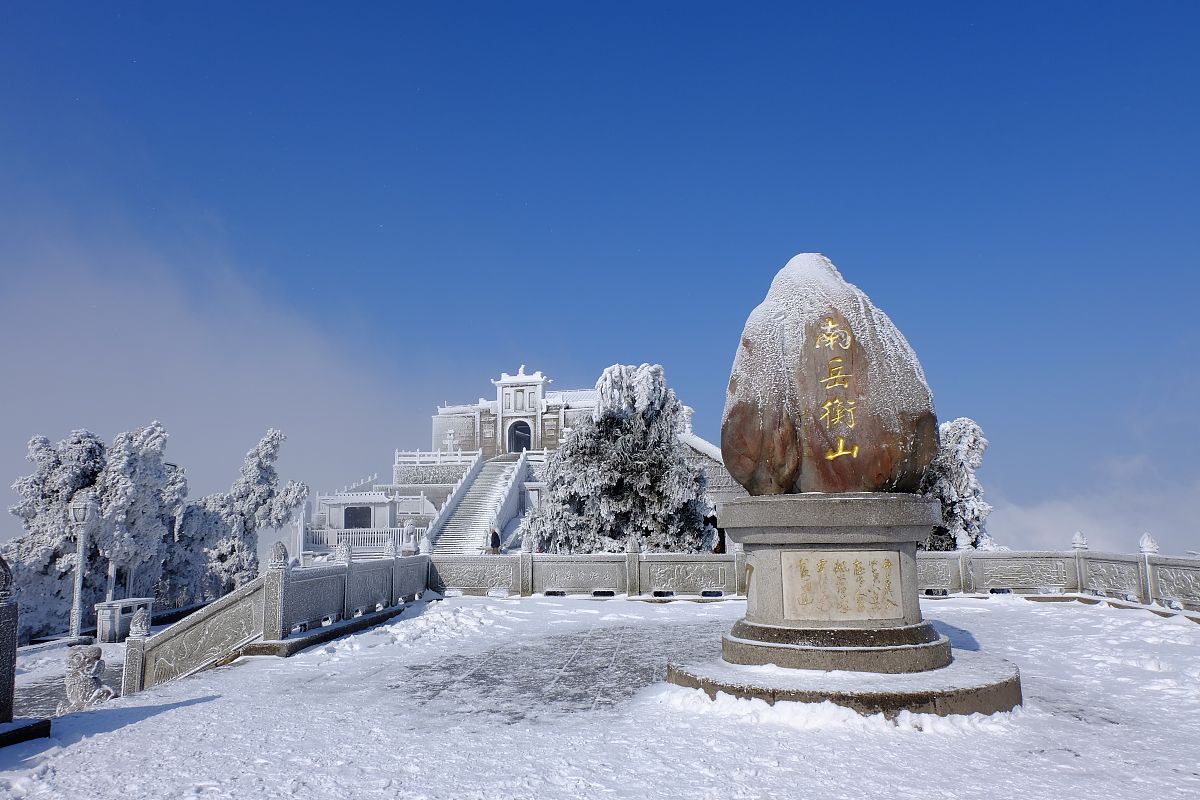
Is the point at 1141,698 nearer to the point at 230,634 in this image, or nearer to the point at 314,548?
the point at 230,634

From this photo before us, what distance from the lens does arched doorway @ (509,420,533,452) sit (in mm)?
53450

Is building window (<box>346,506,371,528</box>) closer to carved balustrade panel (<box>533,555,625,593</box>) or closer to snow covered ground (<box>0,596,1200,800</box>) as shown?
carved balustrade panel (<box>533,555,625,593</box>)

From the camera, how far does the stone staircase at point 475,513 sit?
30766 mm

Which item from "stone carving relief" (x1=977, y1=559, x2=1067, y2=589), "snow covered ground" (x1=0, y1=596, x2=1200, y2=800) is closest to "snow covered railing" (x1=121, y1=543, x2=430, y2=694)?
"snow covered ground" (x1=0, y1=596, x2=1200, y2=800)

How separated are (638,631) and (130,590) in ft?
64.7

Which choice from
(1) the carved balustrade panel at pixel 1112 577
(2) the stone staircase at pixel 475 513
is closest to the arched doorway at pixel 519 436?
(2) the stone staircase at pixel 475 513

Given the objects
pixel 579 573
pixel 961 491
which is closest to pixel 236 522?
pixel 579 573

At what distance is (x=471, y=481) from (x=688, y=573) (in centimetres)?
2312

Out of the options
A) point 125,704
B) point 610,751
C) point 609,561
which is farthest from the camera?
point 609,561

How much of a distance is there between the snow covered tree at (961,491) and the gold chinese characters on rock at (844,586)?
1959cm

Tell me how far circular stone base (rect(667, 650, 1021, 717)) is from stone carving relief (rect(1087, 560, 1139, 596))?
9.43 m

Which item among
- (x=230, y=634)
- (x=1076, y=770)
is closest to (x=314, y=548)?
(x=230, y=634)

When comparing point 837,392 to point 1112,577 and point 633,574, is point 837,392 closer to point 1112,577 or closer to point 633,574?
point 633,574

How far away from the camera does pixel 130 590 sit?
79.1ft
